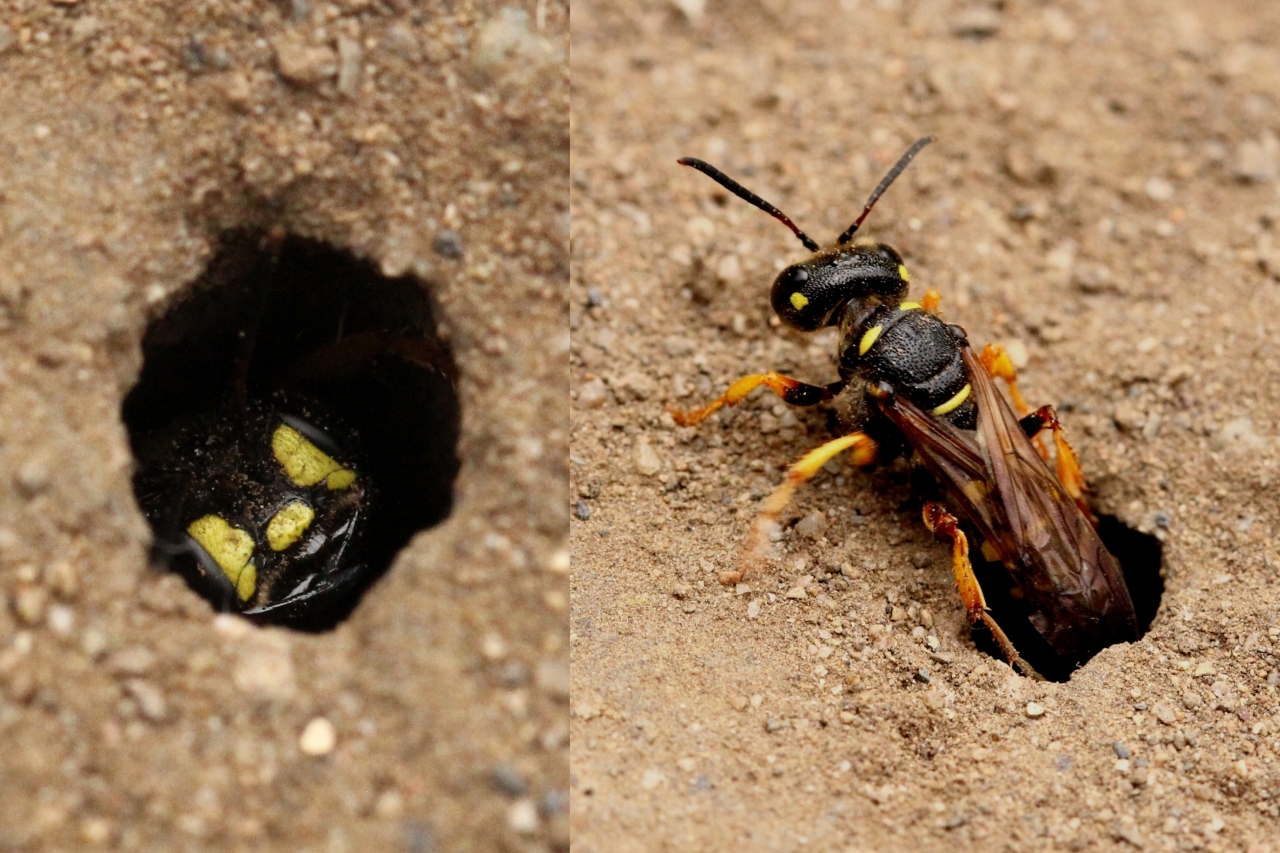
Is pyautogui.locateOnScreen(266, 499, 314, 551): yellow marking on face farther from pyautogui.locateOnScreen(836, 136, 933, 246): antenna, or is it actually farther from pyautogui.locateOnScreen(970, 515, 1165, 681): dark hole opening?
pyautogui.locateOnScreen(970, 515, 1165, 681): dark hole opening

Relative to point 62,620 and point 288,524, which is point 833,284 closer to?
point 288,524

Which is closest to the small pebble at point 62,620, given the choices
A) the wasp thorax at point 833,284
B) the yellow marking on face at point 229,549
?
the yellow marking on face at point 229,549

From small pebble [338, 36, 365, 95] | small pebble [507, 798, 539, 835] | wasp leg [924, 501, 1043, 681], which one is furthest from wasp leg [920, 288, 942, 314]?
small pebble [507, 798, 539, 835]

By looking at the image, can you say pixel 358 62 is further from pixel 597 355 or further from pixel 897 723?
pixel 897 723

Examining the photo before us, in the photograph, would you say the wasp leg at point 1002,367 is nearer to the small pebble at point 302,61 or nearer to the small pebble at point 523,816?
the small pebble at point 523,816

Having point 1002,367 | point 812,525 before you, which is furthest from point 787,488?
point 1002,367
